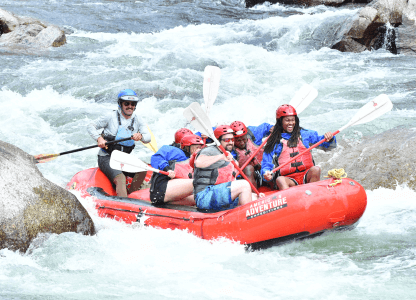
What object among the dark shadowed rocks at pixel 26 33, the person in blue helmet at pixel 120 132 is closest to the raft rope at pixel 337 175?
the person in blue helmet at pixel 120 132

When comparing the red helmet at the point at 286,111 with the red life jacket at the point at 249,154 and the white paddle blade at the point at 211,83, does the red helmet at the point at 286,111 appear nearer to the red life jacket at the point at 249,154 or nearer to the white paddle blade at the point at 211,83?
the red life jacket at the point at 249,154

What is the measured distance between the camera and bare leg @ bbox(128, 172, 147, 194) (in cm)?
554

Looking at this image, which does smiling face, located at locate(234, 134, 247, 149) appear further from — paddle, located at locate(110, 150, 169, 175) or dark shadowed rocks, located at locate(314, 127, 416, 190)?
dark shadowed rocks, located at locate(314, 127, 416, 190)

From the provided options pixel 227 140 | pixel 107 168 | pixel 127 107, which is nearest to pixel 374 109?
pixel 227 140

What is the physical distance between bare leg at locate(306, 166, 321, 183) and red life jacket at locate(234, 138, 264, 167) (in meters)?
0.64

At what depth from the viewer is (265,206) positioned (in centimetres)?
423

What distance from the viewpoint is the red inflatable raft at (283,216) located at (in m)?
4.15

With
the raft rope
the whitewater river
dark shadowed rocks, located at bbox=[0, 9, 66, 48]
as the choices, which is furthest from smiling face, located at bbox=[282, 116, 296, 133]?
dark shadowed rocks, located at bbox=[0, 9, 66, 48]

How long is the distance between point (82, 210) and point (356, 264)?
243 centimetres

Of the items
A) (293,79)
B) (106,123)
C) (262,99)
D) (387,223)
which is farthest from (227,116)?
(387,223)

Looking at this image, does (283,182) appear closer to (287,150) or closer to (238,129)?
(287,150)

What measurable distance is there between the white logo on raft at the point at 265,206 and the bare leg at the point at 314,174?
2.39ft

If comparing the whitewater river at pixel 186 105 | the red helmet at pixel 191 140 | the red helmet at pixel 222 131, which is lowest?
the whitewater river at pixel 186 105

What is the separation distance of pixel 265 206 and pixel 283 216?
17cm
